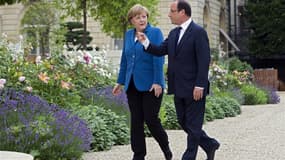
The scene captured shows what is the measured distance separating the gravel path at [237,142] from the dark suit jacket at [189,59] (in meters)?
1.57

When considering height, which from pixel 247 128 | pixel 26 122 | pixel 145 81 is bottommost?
pixel 247 128

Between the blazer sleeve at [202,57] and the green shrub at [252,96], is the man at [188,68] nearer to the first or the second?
the blazer sleeve at [202,57]

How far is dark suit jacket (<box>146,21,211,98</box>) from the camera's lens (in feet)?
22.1

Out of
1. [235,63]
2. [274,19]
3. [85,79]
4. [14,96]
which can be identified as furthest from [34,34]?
[14,96]

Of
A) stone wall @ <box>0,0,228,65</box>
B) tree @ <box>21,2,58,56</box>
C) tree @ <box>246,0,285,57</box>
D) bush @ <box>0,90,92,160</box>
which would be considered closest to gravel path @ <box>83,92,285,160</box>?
bush @ <box>0,90,92,160</box>

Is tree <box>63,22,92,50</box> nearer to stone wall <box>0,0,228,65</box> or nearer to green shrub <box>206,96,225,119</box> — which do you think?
stone wall <box>0,0,228,65</box>

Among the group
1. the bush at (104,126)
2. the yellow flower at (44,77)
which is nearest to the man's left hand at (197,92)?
the bush at (104,126)

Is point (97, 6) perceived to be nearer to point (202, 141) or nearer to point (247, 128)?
point (247, 128)

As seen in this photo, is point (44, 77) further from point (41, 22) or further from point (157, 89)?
point (41, 22)

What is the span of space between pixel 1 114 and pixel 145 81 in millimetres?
1766

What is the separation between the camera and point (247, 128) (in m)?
12.4

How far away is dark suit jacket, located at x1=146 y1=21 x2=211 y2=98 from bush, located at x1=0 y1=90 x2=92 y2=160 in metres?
1.43

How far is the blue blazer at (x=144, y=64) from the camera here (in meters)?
7.12

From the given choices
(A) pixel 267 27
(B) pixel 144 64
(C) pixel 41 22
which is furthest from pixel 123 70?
(A) pixel 267 27
